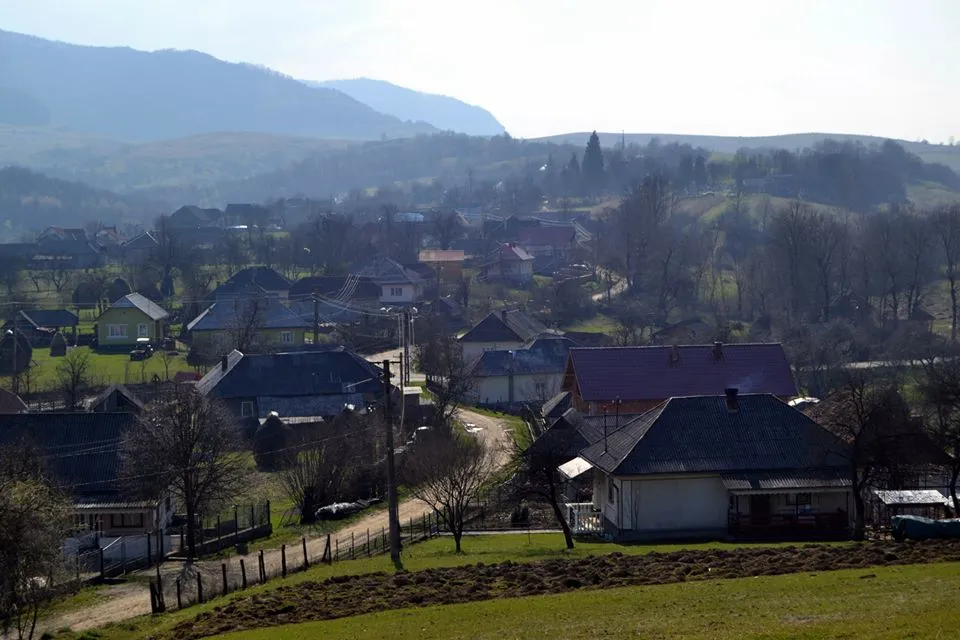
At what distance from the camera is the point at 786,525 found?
27359mm

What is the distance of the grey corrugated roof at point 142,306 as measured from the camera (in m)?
68.2

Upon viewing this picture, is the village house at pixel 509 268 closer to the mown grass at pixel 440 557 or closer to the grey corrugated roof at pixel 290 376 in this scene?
the grey corrugated roof at pixel 290 376

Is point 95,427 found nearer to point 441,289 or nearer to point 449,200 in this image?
point 441,289

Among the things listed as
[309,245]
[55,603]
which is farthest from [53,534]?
[309,245]

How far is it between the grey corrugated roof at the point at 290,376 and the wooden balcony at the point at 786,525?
77.7ft

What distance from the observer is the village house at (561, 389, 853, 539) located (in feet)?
89.8

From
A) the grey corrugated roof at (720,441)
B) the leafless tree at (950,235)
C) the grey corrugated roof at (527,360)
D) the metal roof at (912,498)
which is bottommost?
the grey corrugated roof at (527,360)

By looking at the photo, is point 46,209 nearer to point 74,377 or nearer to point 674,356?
point 74,377

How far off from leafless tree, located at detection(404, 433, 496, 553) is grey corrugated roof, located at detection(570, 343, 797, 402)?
964 centimetres

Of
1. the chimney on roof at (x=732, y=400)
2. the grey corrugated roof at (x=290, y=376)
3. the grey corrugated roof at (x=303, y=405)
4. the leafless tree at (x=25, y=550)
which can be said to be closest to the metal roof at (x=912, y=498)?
the chimney on roof at (x=732, y=400)

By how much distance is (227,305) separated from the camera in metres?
69.3

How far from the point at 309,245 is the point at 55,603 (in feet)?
270

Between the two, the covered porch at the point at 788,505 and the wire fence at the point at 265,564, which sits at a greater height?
the covered porch at the point at 788,505

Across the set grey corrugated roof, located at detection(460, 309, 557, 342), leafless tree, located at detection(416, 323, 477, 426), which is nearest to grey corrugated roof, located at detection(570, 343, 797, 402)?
leafless tree, located at detection(416, 323, 477, 426)
